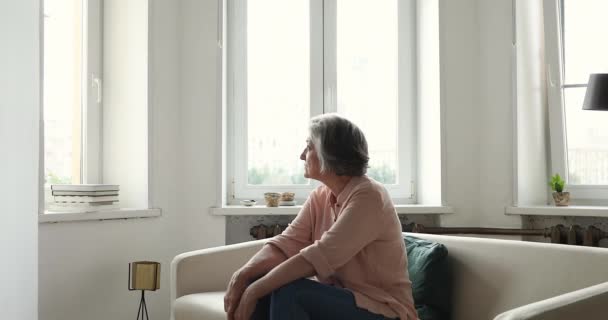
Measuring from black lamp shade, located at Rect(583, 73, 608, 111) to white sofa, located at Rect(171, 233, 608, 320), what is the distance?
41.9 inches

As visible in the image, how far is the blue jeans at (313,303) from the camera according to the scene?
2.00 metres

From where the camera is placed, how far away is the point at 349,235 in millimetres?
2109

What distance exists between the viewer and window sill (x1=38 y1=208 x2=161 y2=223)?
2.95 meters

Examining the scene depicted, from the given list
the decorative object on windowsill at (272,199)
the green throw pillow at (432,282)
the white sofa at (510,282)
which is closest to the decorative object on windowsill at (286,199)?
the decorative object on windowsill at (272,199)

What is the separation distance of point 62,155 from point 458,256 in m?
2.11

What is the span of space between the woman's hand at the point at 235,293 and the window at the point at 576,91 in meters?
2.19

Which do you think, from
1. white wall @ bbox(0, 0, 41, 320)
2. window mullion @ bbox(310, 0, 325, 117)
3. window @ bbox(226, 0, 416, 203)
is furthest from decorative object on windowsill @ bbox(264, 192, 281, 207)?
white wall @ bbox(0, 0, 41, 320)

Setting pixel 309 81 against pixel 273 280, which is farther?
pixel 309 81

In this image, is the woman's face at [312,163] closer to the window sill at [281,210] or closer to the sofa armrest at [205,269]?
the sofa armrest at [205,269]

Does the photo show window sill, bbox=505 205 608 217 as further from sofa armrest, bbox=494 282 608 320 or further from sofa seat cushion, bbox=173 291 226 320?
sofa seat cushion, bbox=173 291 226 320

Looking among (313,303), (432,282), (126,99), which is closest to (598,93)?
(432,282)

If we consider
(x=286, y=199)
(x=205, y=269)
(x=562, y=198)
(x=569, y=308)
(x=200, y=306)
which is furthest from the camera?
(x=286, y=199)

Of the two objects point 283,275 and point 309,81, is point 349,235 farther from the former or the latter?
point 309,81

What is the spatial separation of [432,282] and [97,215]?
5.51 feet
